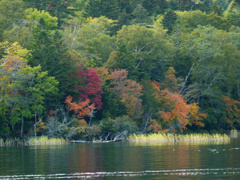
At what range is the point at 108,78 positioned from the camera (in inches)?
2943

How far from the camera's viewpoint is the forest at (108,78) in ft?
210

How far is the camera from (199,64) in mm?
89875

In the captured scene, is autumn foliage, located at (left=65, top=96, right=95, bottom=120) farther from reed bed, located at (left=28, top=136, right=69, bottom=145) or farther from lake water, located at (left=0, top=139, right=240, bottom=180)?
lake water, located at (left=0, top=139, right=240, bottom=180)

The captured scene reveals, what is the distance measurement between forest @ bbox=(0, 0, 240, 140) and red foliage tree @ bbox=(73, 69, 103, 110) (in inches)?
5.9

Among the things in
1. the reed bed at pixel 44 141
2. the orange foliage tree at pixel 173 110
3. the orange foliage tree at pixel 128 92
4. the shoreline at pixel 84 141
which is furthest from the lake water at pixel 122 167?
the orange foliage tree at pixel 173 110

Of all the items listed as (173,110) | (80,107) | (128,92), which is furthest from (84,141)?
(173,110)

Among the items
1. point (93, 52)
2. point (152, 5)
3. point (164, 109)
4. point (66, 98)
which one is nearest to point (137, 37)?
point (93, 52)

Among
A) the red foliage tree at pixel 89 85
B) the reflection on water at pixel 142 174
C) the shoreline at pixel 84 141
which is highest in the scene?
the red foliage tree at pixel 89 85

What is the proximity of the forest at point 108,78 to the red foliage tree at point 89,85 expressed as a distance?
0.15 m

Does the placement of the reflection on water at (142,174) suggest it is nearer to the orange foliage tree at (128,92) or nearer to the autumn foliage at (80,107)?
the autumn foliage at (80,107)

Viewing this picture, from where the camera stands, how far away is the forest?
210 feet

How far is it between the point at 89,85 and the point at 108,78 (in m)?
4.72

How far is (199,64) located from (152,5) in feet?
139

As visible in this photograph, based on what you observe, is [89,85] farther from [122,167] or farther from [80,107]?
[122,167]
